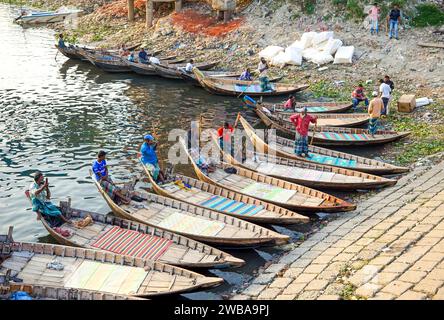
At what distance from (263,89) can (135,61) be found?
9746 millimetres

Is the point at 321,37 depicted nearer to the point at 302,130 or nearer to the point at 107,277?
the point at 302,130

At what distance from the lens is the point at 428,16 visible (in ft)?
112

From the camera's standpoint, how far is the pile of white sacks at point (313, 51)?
32500 mm

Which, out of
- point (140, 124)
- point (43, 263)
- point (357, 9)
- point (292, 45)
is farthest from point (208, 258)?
point (357, 9)

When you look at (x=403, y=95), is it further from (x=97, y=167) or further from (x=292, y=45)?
(x=97, y=167)

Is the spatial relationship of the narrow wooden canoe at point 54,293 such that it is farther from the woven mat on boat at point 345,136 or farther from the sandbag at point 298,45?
the sandbag at point 298,45

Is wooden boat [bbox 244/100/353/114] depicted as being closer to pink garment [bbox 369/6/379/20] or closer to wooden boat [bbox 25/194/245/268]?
pink garment [bbox 369/6/379/20]

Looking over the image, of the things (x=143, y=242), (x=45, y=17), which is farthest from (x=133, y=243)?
(x=45, y=17)

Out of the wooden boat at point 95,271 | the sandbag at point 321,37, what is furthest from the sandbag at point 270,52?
the wooden boat at point 95,271

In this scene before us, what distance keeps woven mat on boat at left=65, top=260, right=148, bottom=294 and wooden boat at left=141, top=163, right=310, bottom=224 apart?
407 centimetres

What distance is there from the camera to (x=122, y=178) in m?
20.6

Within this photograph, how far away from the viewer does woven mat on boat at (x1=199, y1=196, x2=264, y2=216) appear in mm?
16406

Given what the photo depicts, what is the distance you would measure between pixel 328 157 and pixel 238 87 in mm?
10926

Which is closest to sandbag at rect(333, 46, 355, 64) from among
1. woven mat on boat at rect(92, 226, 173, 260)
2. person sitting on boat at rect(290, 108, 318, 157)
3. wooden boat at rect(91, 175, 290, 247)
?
person sitting on boat at rect(290, 108, 318, 157)
